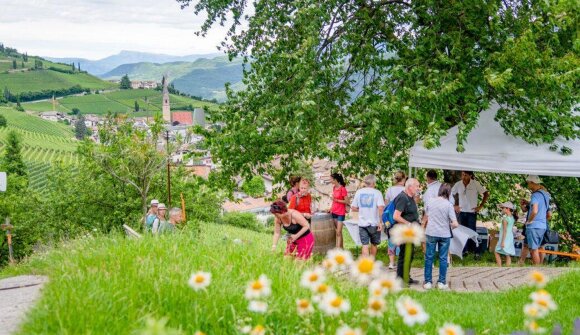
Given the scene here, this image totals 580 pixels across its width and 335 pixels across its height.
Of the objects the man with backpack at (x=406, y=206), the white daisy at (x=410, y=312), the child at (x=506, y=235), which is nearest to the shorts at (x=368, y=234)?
the man with backpack at (x=406, y=206)

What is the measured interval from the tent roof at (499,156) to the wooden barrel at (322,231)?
1954mm

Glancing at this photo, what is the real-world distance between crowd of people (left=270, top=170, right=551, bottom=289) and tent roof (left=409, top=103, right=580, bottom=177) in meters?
0.34

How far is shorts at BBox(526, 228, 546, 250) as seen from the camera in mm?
11758

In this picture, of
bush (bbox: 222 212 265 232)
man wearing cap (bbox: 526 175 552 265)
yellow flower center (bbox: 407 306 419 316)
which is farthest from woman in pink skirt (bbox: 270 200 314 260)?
bush (bbox: 222 212 265 232)

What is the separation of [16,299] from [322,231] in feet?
22.6

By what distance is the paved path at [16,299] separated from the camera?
5190 millimetres

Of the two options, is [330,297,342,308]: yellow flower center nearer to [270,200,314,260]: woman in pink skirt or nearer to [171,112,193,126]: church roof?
[270,200,314,260]: woman in pink skirt

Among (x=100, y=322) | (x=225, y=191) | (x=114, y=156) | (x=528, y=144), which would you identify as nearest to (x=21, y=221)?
(x=114, y=156)

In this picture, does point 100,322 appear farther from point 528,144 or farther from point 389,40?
point 389,40

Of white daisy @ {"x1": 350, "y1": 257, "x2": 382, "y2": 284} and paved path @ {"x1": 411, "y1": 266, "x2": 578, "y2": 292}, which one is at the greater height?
white daisy @ {"x1": 350, "y1": 257, "x2": 382, "y2": 284}

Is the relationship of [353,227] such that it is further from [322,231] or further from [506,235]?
[506,235]

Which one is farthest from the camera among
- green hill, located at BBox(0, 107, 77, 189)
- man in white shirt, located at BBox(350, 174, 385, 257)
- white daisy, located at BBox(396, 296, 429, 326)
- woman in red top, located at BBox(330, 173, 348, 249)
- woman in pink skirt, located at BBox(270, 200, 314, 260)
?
green hill, located at BBox(0, 107, 77, 189)

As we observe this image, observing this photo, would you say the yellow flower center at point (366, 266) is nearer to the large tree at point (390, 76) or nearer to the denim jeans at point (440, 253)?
the denim jeans at point (440, 253)

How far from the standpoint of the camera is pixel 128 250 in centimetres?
626
